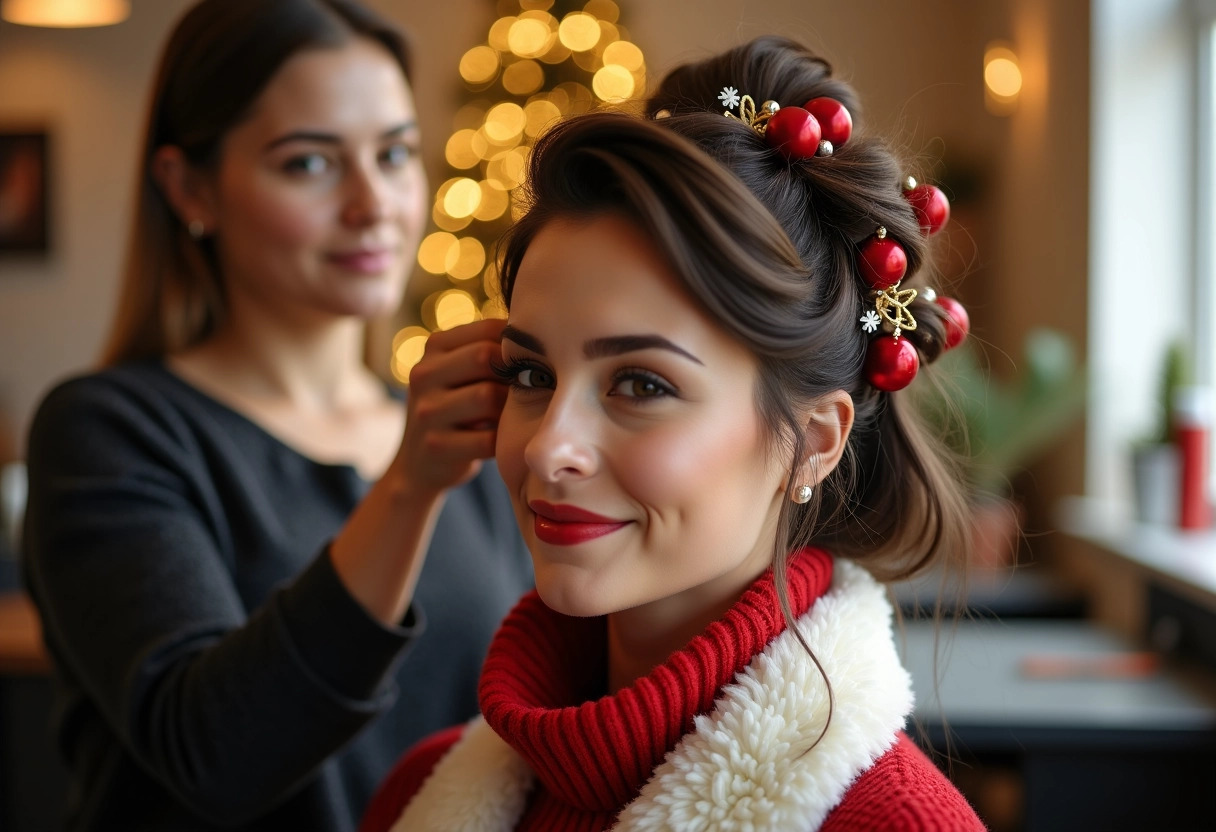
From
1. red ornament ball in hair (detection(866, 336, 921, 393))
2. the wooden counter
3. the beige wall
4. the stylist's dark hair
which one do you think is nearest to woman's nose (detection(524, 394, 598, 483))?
the stylist's dark hair

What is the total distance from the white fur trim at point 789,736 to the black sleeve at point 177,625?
1.37 ft

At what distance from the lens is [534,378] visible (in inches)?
34.9

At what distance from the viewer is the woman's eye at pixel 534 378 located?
877 millimetres

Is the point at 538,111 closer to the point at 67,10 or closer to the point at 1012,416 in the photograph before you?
the point at 67,10

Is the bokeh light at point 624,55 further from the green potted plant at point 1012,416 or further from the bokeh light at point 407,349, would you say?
the green potted plant at point 1012,416

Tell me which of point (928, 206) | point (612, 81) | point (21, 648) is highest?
point (612, 81)

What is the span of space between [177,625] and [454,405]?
398mm

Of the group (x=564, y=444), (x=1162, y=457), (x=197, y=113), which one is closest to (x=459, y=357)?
(x=564, y=444)

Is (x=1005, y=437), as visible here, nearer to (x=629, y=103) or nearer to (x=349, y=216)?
(x=349, y=216)

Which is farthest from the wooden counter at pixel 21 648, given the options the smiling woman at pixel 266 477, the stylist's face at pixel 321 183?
the stylist's face at pixel 321 183

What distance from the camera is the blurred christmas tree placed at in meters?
3.87

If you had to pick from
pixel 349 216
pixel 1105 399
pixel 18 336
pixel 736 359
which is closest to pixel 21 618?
pixel 349 216

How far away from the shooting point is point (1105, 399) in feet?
8.79

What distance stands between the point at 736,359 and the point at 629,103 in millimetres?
265
